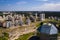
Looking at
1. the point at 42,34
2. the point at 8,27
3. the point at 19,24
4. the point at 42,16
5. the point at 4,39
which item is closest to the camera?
the point at 42,34

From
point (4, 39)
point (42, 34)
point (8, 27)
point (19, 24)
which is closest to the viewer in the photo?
point (42, 34)

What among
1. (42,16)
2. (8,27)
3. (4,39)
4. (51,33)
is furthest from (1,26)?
(51,33)

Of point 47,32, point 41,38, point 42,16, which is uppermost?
point 47,32

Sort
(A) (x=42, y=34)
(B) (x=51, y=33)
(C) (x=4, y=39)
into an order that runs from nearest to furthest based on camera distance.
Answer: (B) (x=51, y=33) → (A) (x=42, y=34) → (C) (x=4, y=39)

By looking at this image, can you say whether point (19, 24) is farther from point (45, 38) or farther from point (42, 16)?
point (45, 38)

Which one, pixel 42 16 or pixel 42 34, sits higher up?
pixel 42 34

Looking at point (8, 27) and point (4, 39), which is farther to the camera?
point (8, 27)

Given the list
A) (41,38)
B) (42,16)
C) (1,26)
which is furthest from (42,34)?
(42,16)

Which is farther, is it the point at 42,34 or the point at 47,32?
the point at 42,34

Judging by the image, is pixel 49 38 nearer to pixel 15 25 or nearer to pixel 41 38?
pixel 41 38
